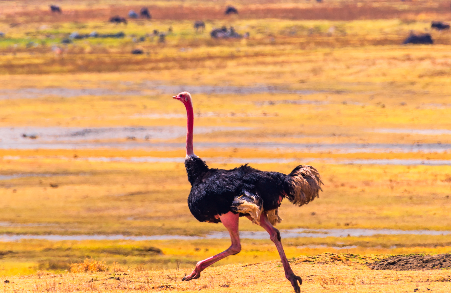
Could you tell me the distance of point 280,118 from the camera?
29.5m

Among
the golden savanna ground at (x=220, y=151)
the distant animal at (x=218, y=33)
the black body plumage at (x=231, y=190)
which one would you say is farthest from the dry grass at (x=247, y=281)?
the distant animal at (x=218, y=33)

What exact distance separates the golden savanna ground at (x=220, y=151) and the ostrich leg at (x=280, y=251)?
30 centimetres

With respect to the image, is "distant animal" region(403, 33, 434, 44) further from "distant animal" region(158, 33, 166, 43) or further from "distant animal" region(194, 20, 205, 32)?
"distant animal" region(194, 20, 205, 32)

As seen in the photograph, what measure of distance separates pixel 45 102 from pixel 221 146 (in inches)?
499

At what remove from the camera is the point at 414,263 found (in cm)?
1214

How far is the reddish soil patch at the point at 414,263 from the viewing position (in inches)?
467

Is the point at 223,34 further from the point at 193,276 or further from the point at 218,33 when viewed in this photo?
the point at 193,276

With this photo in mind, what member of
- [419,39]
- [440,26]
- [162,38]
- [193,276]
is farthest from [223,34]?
[193,276]

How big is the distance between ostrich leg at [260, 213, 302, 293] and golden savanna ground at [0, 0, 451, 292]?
30 cm

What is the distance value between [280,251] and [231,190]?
1029mm

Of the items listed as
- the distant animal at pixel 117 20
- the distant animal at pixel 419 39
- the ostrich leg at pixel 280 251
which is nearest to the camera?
the ostrich leg at pixel 280 251

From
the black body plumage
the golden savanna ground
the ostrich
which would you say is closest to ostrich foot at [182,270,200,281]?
the ostrich

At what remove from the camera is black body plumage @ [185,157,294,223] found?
10.0 m

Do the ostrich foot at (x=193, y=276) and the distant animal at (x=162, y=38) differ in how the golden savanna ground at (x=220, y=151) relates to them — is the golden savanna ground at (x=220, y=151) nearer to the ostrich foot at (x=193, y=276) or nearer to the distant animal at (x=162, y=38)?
the ostrich foot at (x=193, y=276)
